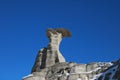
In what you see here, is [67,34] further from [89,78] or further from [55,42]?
[89,78]

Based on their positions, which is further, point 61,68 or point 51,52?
point 51,52

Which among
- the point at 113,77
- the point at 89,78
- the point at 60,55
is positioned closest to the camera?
the point at 113,77

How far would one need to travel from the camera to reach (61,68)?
115 meters

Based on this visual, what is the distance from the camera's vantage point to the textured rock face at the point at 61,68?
327 ft

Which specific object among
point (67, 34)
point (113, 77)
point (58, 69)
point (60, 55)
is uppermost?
point (67, 34)

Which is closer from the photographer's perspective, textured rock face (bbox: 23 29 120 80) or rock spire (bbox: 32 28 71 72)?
textured rock face (bbox: 23 29 120 80)

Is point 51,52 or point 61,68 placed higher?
point 51,52

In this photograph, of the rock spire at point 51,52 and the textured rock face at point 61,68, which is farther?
the rock spire at point 51,52

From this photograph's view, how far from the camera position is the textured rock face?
99562mm

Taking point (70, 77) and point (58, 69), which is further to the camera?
point (58, 69)

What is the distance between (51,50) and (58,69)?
72.7ft

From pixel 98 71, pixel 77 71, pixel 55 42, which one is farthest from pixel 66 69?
pixel 55 42

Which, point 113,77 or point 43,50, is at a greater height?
point 43,50

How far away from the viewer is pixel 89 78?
102750 mm
